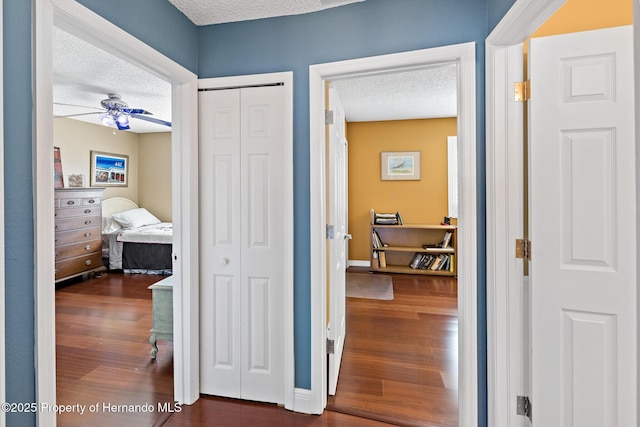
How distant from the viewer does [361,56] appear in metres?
1.70

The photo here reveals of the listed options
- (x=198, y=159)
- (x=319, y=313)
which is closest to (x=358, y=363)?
(x=319, y=313)

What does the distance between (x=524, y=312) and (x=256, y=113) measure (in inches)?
70.4

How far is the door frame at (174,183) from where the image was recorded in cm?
107

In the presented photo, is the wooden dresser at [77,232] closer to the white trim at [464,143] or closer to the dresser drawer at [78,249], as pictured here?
the dresser drawer at [78,249]

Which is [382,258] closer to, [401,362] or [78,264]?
[401,362]

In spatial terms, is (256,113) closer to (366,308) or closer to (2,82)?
(2,82)

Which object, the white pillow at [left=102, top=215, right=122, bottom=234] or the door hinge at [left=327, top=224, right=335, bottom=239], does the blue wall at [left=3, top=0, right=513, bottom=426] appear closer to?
the door hinge at [left=327, top=224, right=335, bottom=239]

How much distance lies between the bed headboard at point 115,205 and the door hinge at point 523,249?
20.5ft

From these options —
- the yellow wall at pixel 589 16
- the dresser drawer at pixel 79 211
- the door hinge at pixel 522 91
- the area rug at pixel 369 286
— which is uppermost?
the yellow wall at pixel 589 16

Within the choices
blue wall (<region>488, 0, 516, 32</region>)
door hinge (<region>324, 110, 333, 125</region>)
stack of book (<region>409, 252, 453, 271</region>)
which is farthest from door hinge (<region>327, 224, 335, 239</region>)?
stack of book (<region>409, 252, 453, 271</region>)

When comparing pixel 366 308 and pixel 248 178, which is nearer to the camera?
pixel 248 178

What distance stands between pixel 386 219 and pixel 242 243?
137 inches

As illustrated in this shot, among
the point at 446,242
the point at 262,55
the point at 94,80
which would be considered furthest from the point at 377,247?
the point at 94,80

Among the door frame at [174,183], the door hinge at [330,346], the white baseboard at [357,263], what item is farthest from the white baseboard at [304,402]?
the white baseboard at [357,263]
